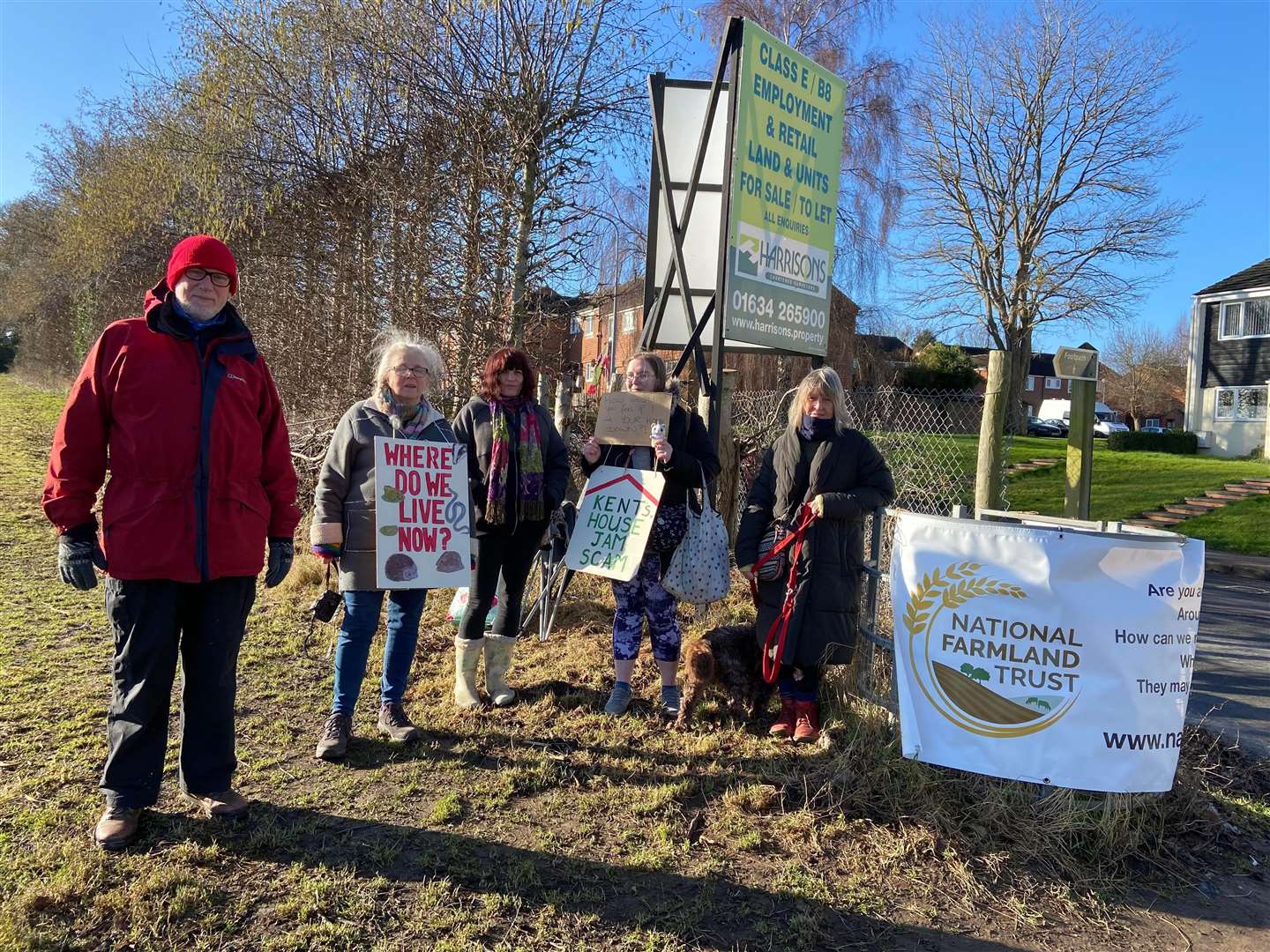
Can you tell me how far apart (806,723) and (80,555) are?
10.2 feet

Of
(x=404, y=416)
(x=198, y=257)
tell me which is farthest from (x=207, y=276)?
(x=404, y=416)

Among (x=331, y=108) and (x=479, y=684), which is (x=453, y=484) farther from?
(x=331, y=108)

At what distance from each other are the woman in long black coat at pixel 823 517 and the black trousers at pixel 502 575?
3.66ft

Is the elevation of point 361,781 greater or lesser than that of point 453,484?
lesser

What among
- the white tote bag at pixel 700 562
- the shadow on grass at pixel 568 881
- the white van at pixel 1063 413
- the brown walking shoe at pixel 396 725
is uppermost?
the white van at pixel 1063 413

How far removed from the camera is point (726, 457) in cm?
534

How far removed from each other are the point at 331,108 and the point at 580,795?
24.8 ft

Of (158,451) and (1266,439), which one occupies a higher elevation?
(1266,439)

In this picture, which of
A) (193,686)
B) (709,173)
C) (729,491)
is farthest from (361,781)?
(709,173)

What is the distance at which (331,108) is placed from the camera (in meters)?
8.18

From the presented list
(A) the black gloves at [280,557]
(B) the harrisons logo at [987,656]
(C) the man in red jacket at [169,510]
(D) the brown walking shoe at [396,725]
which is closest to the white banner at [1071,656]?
(B) the harrisons logo at [987,656]

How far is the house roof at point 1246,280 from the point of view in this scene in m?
29.2

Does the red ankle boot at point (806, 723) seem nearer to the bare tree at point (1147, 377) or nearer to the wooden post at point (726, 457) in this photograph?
the wooden post at point (726, 457)

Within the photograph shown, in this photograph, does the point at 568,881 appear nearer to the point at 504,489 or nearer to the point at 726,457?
the point at 504,489
